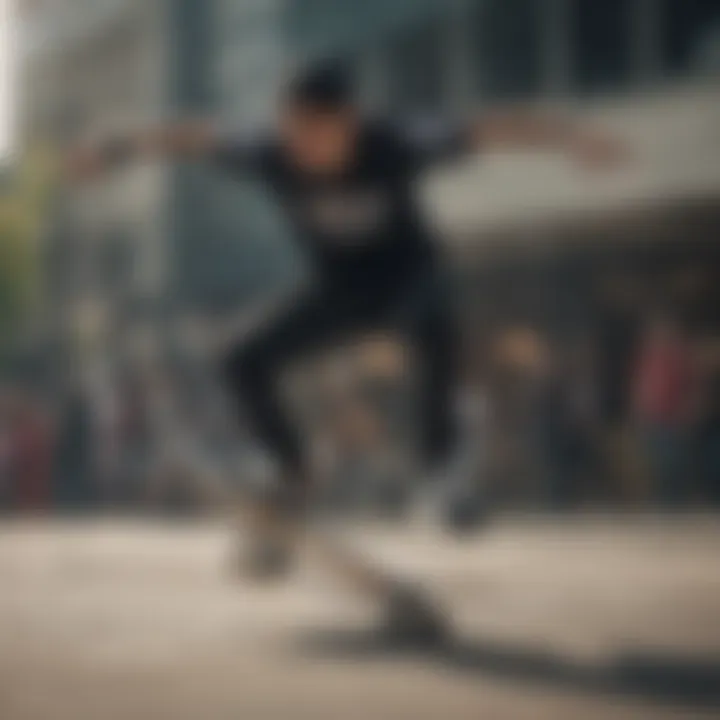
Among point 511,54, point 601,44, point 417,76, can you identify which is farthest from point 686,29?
point 417,76

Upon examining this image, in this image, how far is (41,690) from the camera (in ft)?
4.81

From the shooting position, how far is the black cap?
1.43 m

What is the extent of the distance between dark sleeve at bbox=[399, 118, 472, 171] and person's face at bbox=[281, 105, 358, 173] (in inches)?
2.7

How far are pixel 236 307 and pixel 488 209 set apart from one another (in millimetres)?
337

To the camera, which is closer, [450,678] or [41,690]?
[450,678]

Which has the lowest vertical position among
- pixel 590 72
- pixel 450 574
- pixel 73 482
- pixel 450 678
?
pixel 450 678

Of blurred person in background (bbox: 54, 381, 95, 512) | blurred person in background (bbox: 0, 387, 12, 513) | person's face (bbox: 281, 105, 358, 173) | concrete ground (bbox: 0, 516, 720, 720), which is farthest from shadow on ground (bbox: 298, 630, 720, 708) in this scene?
person's face (bbox: 281, 105, 358, 173)

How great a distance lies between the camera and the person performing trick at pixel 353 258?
1.40 metres

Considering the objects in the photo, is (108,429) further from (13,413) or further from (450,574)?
(450,574)

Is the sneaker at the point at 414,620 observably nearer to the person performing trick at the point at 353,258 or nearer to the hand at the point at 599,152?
the person performing trick at the point at 353,258

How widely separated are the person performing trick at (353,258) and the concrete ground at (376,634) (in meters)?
0.06

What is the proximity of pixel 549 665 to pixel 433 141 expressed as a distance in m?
0.65

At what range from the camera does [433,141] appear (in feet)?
4.67

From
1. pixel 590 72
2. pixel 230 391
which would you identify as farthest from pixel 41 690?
pixel 590 72
